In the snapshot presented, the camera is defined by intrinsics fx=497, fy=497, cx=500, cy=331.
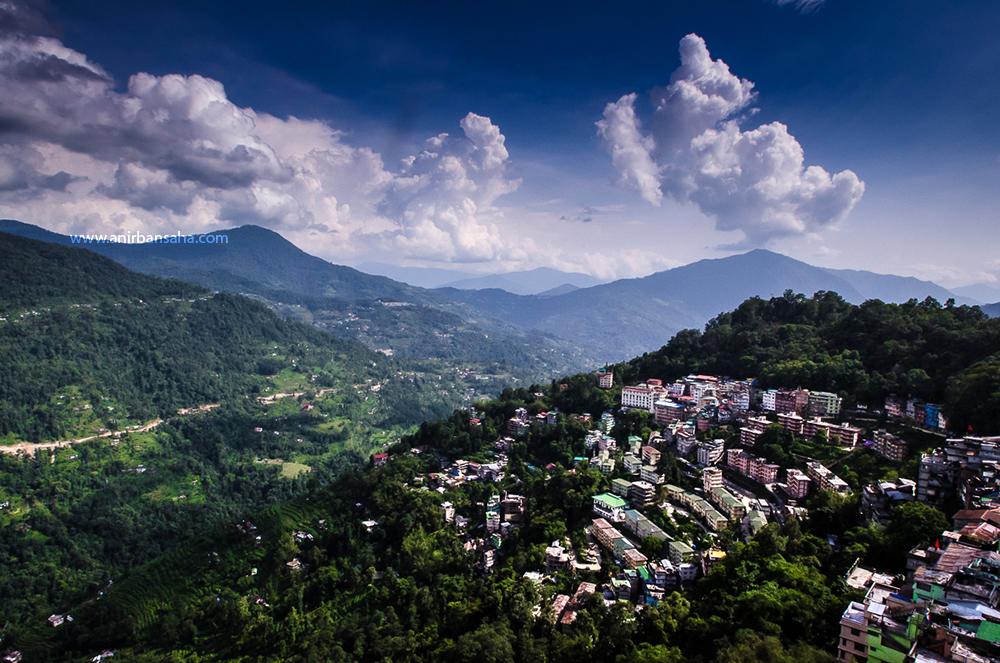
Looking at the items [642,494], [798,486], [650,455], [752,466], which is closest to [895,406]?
[752,466]

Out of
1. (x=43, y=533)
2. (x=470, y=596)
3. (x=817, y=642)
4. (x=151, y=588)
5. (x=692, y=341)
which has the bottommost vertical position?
(x=43, y=533)

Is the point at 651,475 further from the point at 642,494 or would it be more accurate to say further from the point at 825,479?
the point at 825,479

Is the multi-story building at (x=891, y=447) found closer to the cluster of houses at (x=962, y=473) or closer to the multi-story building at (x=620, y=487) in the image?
the cluster of houses at (x=962, y=473)

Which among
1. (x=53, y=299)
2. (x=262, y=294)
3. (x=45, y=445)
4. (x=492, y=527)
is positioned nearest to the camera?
(x=492, y=527)

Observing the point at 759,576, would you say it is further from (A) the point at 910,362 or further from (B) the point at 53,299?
(B) the point at 53,299

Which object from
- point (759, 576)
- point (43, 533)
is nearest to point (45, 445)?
point (43, 533)
